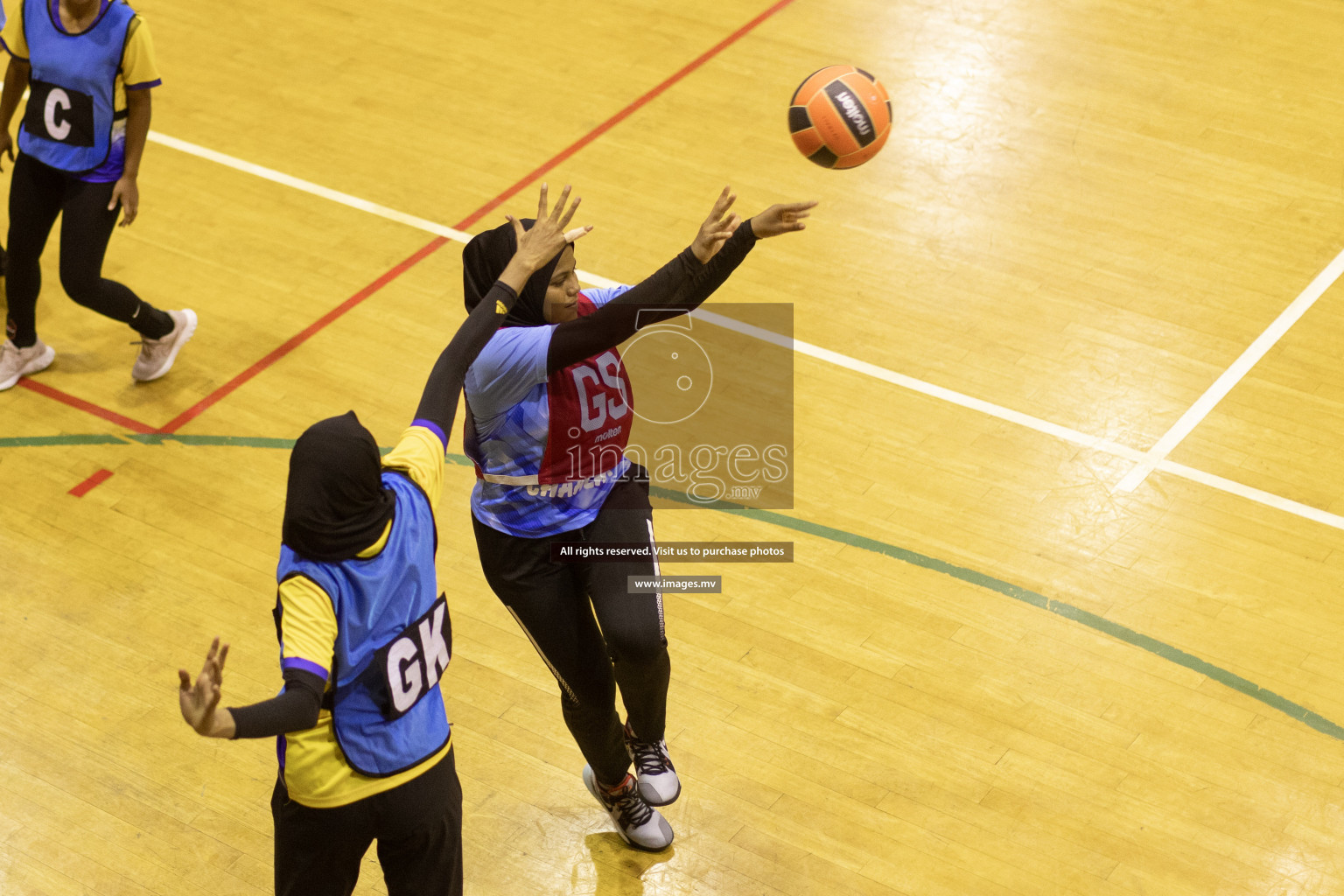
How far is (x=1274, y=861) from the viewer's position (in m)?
4.67

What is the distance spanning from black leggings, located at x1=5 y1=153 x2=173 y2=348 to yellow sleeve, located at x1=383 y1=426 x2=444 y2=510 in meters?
3.60

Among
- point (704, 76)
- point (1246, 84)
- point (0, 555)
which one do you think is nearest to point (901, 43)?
point (704, 76)

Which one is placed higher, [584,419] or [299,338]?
[584,419]

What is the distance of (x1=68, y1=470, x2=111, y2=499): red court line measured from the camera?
21.1ft

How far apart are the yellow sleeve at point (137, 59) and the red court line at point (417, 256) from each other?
1496 mm

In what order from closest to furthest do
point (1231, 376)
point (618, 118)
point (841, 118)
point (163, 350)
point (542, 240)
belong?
point (542, 240) < point (841, 118) < point (1231, 376) < point (163, 350) < point (618, 118)

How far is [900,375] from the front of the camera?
6.90 metres

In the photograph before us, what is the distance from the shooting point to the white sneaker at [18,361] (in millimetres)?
7040

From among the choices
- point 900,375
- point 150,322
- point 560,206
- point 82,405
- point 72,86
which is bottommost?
point 900,375

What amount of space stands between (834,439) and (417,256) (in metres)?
2.78

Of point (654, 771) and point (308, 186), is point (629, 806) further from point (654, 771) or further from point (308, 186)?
point (308, 186)

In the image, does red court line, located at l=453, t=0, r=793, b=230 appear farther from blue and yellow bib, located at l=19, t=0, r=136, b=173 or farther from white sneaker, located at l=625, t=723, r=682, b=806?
white sneaker, located at l=625, t=723, r=682, b=806

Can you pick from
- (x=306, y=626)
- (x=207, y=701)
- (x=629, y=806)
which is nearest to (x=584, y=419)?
(x=306, y=626)

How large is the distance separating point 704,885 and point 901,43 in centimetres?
659
